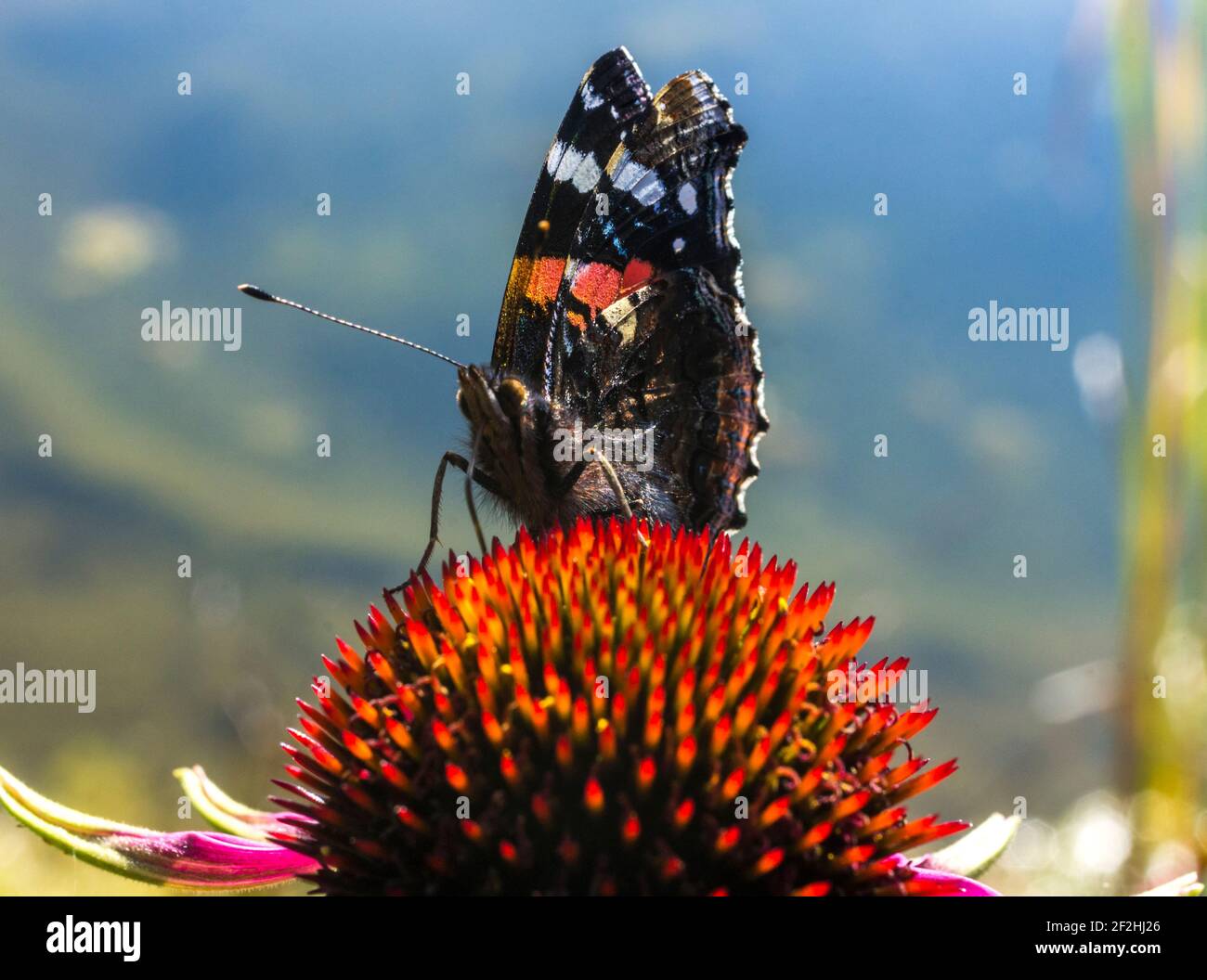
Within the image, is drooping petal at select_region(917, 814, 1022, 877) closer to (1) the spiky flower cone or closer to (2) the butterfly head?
(1) the spiky flower cone

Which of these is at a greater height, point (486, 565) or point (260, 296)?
point (260, 296)

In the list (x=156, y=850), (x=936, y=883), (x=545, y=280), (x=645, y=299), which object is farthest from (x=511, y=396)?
(x=936, y=883)

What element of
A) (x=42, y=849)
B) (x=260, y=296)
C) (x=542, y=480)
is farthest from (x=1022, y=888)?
(x=42, y=849)

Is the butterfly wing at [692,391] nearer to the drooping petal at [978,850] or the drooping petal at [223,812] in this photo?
the drooping petal at [978,850]

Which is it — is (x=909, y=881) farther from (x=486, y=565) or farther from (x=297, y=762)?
(x=297, y=762)

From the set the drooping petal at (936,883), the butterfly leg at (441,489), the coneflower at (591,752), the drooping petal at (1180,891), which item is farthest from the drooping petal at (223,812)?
the drooping petal at (1180,891)

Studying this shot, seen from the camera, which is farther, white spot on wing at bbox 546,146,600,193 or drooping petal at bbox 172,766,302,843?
white spot on wing at bbox 546,146,600,193

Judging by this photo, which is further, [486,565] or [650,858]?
[486,565]

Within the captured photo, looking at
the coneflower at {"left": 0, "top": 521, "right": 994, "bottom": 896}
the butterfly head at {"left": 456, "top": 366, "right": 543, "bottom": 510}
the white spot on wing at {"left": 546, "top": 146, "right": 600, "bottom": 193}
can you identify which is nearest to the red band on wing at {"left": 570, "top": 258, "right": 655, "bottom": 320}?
the white spot on wing at {"left": 546, "top": 146, "right": 600, "bottom": 193}
